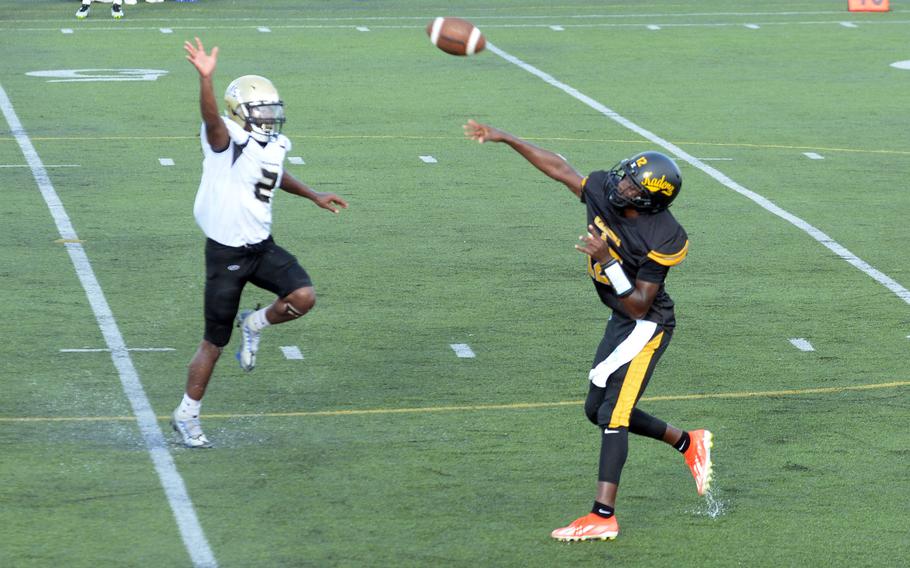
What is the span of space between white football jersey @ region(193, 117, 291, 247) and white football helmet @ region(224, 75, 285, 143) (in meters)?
0.08

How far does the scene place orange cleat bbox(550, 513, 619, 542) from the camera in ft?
25.6

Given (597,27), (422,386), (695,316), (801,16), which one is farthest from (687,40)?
(422,386)

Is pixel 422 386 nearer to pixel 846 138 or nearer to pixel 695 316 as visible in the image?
pixel 695 316

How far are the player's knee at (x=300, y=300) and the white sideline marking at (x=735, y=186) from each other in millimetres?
5207

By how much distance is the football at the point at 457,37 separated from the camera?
33.2 ft

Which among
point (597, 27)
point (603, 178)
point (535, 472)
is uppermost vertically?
point (603, 178)

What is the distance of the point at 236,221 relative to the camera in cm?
899

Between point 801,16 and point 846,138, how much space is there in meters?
10.9

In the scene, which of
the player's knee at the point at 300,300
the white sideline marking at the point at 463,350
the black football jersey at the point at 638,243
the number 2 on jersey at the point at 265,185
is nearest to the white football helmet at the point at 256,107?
the number 2 on jersey at the point at 265,185

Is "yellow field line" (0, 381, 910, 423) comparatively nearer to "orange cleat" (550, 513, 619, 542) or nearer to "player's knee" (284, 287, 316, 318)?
"player's knee" (284, 287, 316, 318)

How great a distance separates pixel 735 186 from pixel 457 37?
6.81 m

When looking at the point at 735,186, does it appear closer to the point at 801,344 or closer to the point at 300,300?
the point at 801,344

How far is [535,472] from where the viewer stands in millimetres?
8820

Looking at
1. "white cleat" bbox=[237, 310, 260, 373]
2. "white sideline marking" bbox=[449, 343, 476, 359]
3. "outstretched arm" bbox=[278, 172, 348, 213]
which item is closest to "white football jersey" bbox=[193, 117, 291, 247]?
"outstretched arm" bbox=[278, 172, 348, 213]
